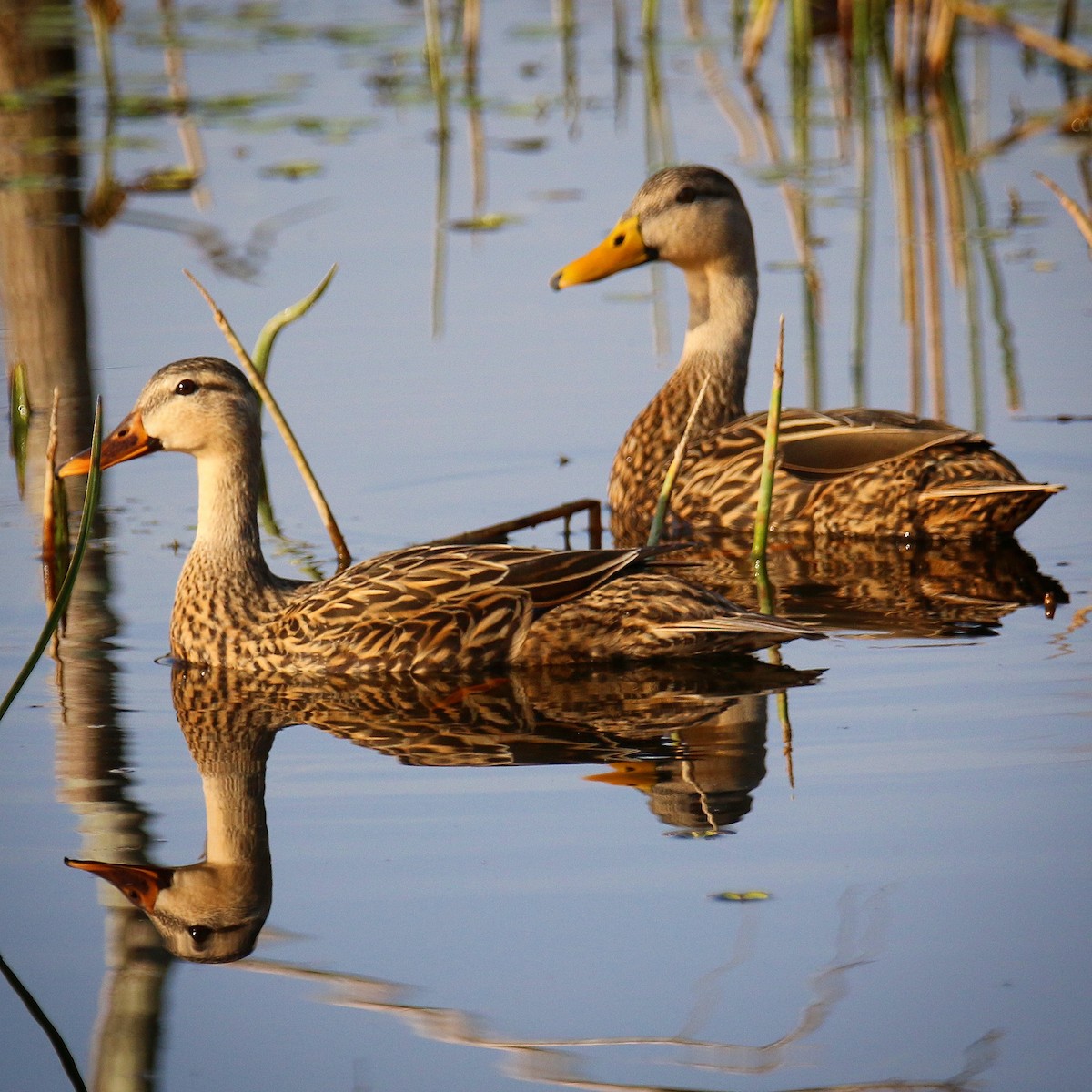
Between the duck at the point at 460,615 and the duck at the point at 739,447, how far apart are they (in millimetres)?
1772

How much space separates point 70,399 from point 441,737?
4631 mm

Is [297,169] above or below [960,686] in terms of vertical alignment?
above

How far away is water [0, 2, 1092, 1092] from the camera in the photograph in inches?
184

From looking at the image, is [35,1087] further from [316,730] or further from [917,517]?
[917,517]

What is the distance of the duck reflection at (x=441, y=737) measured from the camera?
17.9 feet

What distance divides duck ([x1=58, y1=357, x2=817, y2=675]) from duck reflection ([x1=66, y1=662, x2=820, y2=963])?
3.5 inches

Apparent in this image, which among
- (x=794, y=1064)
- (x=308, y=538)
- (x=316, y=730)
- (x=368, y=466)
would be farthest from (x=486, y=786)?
(x=368, y=466)

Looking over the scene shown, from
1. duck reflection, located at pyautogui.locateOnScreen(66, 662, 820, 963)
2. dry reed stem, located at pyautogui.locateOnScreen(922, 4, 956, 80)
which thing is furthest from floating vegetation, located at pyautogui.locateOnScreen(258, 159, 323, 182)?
duck reflection, located at pyautogui.locateOnScreen(66, 662, 820, 963)

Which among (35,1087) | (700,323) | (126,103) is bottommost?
(35,1087)

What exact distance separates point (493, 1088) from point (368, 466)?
5.65 m

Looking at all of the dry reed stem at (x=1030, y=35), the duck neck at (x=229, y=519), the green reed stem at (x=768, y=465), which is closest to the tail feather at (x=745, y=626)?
the green reed stem at (x=768, y=465)

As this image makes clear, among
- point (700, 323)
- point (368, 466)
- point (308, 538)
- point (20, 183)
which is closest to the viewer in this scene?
point (308, 538)

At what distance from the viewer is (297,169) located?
15.1 meters

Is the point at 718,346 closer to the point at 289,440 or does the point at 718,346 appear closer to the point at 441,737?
the point at 289,440
